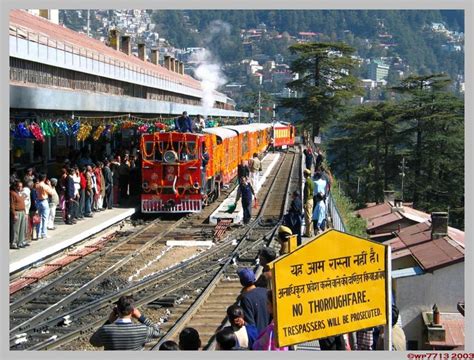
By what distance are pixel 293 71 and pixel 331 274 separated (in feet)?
212

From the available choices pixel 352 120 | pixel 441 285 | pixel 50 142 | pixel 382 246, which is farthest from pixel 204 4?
pixel 352 120

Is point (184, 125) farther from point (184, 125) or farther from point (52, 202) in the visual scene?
point (52, 202)

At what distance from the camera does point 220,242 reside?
19.8 metres

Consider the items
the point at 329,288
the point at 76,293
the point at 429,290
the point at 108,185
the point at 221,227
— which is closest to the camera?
the point at 329,288

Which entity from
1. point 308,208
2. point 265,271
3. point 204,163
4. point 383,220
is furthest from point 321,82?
point 265,271

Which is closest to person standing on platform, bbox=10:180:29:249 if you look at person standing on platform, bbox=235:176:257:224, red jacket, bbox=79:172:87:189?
red jacket, bbox=79:172:87:189

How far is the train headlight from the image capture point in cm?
2356

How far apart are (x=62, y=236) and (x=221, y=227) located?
14.7ft

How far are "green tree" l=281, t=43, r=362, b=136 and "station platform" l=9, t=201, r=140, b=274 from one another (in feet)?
146

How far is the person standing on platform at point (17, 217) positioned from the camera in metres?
16.2

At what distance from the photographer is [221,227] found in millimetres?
21688

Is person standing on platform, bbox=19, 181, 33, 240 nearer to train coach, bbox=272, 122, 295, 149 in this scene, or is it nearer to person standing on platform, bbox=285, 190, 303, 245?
person standing on platform, bbox=285, 190, 303, 245

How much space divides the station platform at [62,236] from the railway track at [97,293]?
0.77m

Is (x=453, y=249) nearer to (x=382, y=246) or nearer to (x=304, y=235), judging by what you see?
(x=304, y=235)
